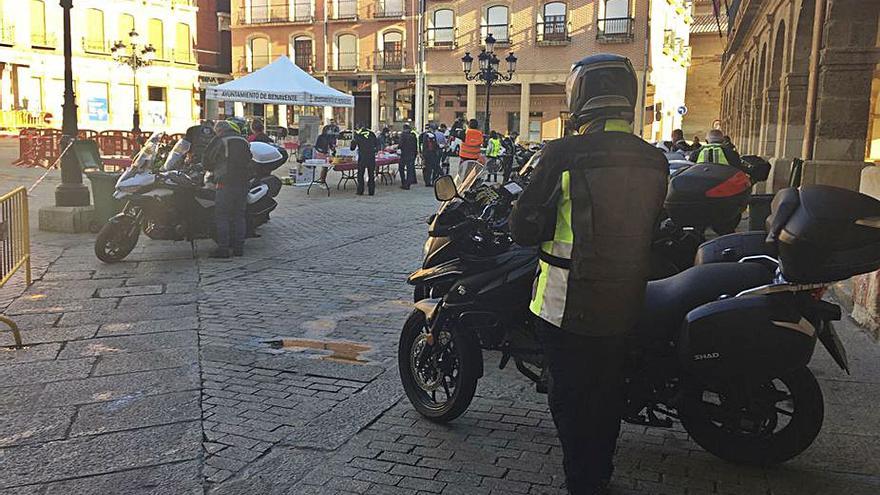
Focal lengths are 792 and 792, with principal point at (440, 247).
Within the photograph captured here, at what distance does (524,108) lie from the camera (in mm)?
44719

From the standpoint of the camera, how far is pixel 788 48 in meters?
13.1

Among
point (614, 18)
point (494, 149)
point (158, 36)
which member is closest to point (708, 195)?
point (494, 149)

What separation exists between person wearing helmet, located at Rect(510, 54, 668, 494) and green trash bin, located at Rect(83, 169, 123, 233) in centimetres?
873

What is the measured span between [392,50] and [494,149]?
29.7 meters

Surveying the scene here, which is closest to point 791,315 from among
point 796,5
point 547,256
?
point 547,256

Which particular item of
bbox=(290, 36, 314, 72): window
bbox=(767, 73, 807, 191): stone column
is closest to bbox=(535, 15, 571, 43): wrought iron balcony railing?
bbox=(290, 36, 314, 72): window

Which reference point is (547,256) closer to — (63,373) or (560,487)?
(560,487)

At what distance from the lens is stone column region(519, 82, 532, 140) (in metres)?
44.5

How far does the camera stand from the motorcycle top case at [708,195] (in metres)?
4.29

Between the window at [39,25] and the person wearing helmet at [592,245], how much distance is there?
4732 cm

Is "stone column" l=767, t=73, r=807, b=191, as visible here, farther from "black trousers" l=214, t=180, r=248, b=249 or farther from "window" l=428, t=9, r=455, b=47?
"window" l=428, t=9, r=455, b=47

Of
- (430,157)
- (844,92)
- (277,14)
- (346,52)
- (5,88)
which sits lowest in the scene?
(430,157)

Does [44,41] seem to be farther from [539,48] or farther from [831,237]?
[831,237]

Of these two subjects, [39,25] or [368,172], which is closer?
[368,172]
